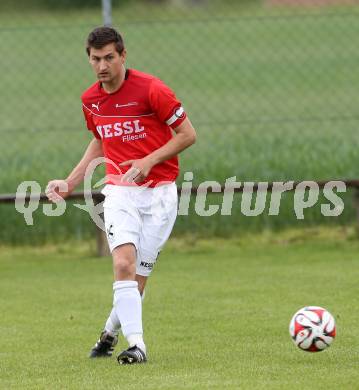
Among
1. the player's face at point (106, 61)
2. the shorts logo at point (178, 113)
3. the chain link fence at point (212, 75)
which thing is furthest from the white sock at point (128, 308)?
the chain link fence at point (212, 75)

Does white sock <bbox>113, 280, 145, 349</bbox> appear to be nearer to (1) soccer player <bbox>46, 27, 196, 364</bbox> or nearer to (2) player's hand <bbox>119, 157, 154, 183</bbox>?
(1) soccer player <bbox>46, 27, 196, 364</bbox>

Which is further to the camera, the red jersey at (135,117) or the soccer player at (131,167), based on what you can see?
the red jersey at (135,117)

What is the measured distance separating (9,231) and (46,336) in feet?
11.9

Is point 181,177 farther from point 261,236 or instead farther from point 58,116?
point 58,116

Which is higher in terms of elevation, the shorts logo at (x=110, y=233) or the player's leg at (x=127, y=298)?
the shorts logo at (x=110, y=233)

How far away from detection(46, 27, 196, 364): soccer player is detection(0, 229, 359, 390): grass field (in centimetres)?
34

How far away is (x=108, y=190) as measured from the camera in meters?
7.23

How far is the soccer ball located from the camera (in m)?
6.76

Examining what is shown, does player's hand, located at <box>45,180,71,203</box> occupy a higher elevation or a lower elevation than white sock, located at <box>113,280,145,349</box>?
higher

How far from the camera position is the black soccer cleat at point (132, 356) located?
22.4 feet

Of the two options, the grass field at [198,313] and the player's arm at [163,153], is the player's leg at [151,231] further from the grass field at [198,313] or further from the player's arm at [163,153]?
the grass field at [198,313]

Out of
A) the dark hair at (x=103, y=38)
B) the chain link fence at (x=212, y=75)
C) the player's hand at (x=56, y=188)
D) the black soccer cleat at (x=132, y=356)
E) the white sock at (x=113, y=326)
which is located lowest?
the black soccer cleat at (x=132, y=356)

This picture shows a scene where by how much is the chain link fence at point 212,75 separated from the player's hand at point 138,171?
5.64m

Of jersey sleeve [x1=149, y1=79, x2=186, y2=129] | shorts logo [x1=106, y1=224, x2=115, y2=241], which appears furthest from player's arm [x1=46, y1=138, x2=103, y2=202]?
jersey sleeve [x1=149, y1=79, x2=186, y2=129]
